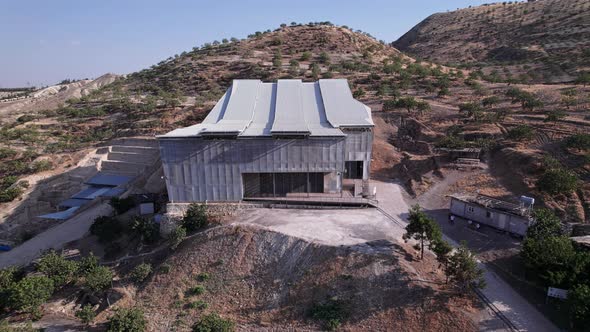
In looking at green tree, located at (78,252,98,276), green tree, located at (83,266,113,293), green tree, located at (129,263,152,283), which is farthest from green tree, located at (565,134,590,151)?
green tree, located at (78,252,98,276)

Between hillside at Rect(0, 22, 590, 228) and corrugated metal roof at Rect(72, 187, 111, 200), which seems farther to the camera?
corrugated metal roof at Rect(72, 187, 111, 200)

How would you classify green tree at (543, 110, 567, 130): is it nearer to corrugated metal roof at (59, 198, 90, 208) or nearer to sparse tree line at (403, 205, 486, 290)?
sparse tree line at (403, 205, 486, 290)

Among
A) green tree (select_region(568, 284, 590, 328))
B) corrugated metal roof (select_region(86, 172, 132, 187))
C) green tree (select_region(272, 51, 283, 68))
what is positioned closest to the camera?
green tree (select_region(568, 284, 590, 328))

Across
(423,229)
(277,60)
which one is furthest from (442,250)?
(277,60)

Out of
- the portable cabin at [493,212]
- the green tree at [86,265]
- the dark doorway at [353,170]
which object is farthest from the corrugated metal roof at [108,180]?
the portable cabin at [493,212]

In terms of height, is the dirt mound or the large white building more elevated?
the large white building

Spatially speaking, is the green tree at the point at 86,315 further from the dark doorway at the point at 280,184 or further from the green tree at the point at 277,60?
the green tree at the point at 277,60

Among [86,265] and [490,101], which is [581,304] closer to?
[86,265]
